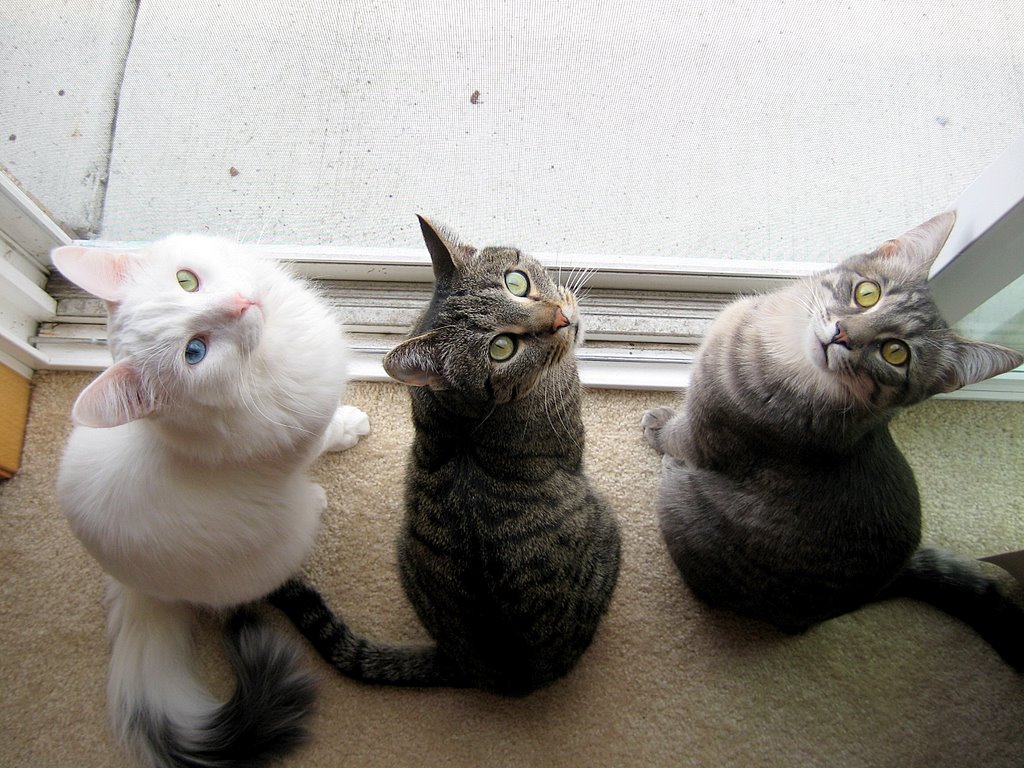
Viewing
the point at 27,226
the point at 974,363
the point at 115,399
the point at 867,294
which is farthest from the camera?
the point at 27,226

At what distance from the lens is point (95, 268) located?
1.06 meters

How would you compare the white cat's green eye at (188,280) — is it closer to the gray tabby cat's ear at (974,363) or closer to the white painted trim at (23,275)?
the white painted trim at (23,275)

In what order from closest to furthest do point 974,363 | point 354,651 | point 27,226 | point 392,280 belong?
point 974,363, point 354,651, point 27,226, point 392,280

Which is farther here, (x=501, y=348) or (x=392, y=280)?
(x=392, y=280)

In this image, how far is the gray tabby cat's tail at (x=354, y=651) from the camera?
4.71ft

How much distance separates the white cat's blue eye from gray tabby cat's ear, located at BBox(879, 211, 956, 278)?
1270 mm

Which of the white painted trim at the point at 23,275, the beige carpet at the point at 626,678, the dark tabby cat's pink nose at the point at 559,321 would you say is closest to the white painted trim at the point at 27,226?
the white painted trim at the point at 23,275

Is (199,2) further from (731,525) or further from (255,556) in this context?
(731,525)

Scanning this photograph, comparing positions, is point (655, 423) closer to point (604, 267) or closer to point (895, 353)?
point (604, 267)

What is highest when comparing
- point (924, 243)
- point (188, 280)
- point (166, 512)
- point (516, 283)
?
point (924, 243)

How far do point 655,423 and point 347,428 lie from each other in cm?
79

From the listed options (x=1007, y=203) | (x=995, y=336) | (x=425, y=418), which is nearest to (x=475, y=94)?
(x=425, y=418)

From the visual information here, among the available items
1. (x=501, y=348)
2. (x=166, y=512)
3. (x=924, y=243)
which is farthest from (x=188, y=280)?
(x=924, y=243)

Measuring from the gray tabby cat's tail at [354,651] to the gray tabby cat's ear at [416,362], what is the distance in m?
0.70
